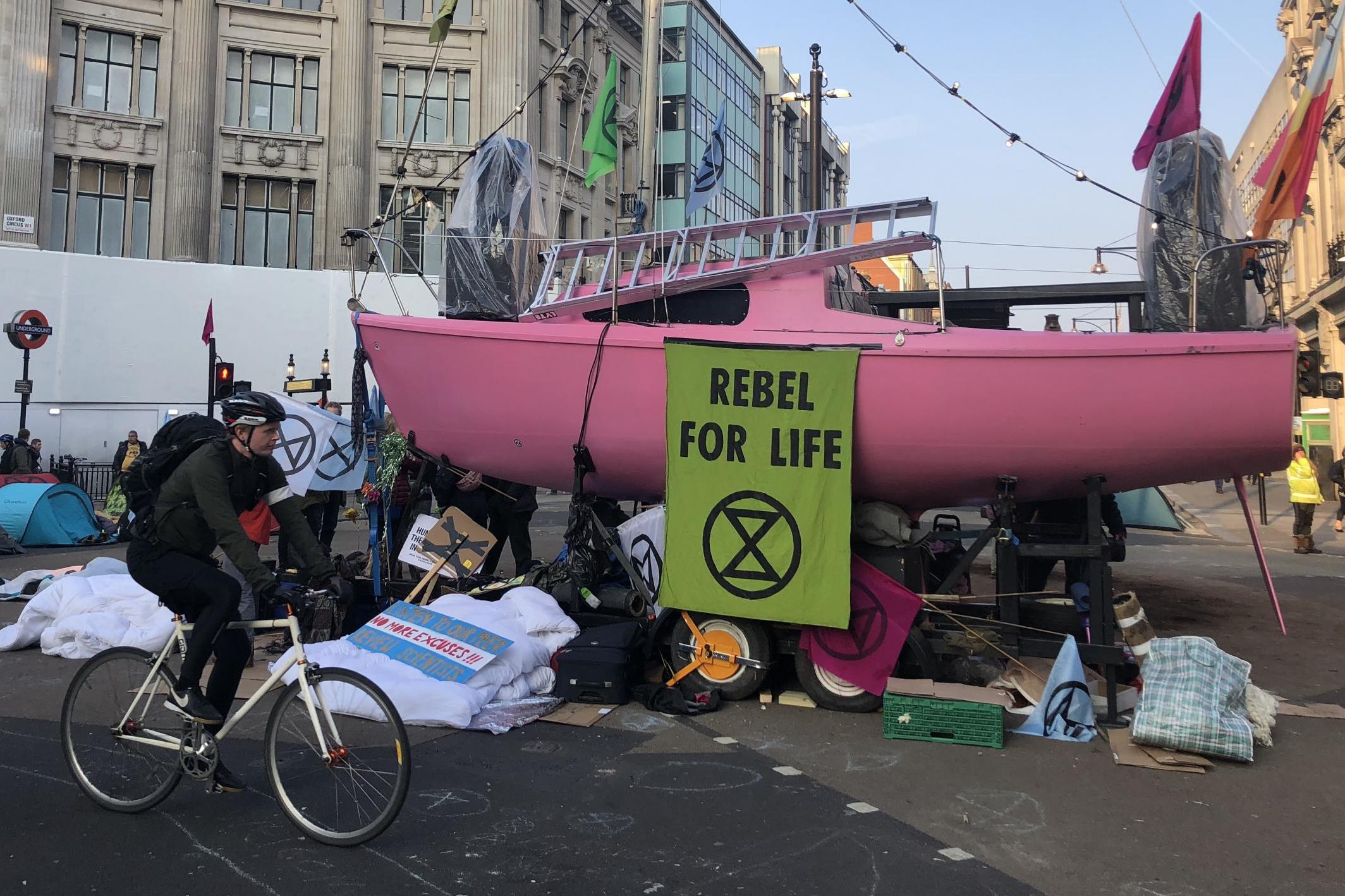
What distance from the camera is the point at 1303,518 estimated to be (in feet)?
44.5

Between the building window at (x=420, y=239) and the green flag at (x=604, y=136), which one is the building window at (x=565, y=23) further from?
the green flag at (x=604, y=136)

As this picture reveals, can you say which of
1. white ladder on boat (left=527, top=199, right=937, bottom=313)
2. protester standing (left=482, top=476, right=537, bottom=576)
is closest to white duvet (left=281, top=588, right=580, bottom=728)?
protester standing (left=482, top=476, right=537, bottom=576)

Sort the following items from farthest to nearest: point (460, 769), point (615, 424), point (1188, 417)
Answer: point (615, 424) → point (1188, 417) → point (460, 769)

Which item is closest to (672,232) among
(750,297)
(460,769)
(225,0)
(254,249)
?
(750,297)

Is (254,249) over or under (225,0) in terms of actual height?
under

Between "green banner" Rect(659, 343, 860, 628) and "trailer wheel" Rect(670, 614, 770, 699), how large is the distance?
165mm

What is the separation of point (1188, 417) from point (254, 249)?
27009 millimetres

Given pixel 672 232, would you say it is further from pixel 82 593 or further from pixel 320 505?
pixel 82 593

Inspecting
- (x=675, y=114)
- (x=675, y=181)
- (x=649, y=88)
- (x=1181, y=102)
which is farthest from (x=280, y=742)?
(x=675, y=181)

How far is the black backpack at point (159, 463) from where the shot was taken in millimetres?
3959

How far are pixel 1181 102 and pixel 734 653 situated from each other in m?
4.85

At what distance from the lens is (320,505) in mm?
9359

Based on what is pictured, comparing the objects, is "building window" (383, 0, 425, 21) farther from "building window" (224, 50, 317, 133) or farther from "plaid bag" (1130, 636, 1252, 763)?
"plaid bag" (1130, 636, 1252, 763)

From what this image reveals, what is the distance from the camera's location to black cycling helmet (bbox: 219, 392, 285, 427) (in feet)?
12.9
